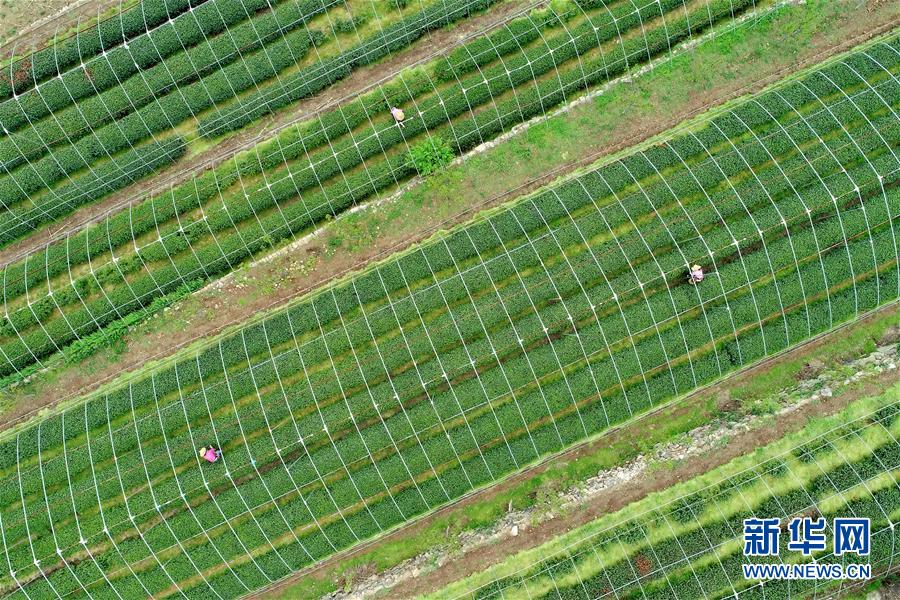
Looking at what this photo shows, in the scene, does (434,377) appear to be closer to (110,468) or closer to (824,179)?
(110,468)

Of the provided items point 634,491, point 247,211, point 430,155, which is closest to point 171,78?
point 247,211

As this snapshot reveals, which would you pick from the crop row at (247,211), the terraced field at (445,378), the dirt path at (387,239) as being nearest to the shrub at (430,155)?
the crop row at (247,211)

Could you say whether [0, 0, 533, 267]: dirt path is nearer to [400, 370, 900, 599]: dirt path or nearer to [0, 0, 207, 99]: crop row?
[0, 0, 207, 99]: crop row

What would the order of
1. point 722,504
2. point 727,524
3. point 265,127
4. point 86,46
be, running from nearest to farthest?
point 727,524 < point 722,504 < point 265,127 < point 86,46

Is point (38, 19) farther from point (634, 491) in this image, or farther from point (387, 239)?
point (634, 491)

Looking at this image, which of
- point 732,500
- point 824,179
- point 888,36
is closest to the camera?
point 732,500

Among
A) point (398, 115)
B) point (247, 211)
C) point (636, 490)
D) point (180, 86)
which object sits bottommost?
point (636, 490)

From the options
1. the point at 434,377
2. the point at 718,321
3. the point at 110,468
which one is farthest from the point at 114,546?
the point at 718,321
